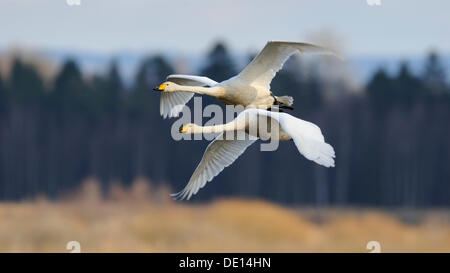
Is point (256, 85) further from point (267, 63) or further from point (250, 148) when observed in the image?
point (250, 148)

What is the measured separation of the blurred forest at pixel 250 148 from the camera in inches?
867

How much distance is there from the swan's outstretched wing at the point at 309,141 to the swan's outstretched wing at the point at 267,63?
6.21ft

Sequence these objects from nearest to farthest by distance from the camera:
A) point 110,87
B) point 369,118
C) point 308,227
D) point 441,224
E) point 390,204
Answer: point 308,227
point 441,224
point 390,204
point 369,118
point 110,87

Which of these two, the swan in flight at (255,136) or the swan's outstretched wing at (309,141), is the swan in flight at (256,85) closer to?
the swan in flight at (255,136)

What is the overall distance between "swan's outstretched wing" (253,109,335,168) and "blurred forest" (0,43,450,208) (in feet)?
→ 39.9

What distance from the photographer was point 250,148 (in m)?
23.2

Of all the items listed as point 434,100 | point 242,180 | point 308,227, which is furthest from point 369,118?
point 308,227

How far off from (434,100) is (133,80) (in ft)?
24.6

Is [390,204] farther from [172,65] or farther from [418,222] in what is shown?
[172,65]

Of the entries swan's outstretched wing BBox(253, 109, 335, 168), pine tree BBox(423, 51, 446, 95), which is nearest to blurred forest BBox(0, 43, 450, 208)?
pine tree BBox(423, 51, 446, 95)

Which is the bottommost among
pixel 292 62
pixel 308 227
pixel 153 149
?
pixel 308 227

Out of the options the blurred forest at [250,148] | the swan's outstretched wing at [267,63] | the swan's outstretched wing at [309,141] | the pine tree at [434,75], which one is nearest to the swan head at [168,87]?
the swan's outstretched wing at [267,63]

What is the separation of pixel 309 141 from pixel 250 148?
50.7 feet

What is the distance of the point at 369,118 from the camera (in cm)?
2430
